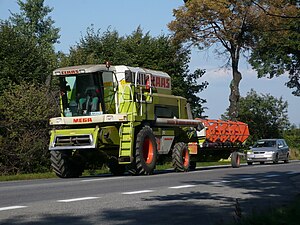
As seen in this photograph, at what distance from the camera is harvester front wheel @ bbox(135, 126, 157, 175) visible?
23.5m

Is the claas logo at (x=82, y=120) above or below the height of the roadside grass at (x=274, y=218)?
above

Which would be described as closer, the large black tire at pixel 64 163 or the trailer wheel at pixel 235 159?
the large black tire at pixel 64 163

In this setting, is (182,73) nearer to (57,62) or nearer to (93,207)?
(57,62)

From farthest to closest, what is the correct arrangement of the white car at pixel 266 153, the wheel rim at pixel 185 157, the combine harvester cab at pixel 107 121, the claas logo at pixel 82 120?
the white car at pixel 266 153 < the wheel rim at pixel 185 157 < the claas logo at pixel 82 120 < the combine harvester cab at pixel 107 121

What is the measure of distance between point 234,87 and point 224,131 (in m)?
17.3

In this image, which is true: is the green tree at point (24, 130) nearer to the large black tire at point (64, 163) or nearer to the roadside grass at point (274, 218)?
the large black tire at point (64, 163)

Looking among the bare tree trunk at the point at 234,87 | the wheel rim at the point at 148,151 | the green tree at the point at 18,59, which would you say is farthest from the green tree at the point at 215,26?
the wheel rim at the point at 148,151

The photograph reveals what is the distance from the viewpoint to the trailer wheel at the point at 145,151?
77.0 ft

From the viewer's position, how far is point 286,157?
1603 inches

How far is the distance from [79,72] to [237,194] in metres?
9.78

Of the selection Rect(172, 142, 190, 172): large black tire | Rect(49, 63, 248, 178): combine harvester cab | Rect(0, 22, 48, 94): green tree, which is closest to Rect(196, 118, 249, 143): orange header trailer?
Rect(172, 142, 190, 172): large black tire

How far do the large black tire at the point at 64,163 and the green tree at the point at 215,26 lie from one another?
21.5m

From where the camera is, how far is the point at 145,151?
2438 centimetres

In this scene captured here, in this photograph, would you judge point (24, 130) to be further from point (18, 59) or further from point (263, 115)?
point (263, 115)
